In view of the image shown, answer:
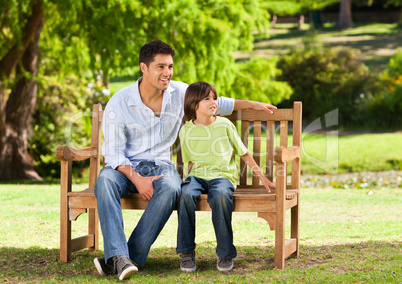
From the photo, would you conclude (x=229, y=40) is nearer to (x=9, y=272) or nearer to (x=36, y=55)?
(x=36, y=55)

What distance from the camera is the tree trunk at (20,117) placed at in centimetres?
977

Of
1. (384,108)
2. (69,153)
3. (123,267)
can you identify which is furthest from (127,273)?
(384,108)

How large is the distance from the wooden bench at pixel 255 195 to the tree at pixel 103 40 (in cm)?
466

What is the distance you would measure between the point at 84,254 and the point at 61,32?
6662 millimetres

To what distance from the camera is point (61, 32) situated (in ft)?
32.0

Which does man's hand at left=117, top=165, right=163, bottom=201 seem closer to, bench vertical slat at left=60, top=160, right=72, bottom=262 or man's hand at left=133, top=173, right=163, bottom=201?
man's hand at left=133, top=173, right=163, bottom=201

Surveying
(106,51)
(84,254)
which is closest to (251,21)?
(106,51)

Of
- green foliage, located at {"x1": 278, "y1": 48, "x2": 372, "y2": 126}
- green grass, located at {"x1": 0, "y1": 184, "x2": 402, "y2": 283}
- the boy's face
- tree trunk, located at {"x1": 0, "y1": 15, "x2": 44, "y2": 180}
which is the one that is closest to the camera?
green grass, located at {"x1": 0, "y1": 184, "x2": 402, "y2": 283}

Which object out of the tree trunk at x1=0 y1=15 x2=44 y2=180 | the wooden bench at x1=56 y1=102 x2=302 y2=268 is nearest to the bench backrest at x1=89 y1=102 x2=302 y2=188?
the wooden bench at x1=56 y1=102 x2=302 y2=268

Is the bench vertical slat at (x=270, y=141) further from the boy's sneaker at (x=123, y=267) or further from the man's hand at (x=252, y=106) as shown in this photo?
the boy's sneaker at (x=123, y=267)

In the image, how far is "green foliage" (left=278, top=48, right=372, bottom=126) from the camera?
16.6 metres

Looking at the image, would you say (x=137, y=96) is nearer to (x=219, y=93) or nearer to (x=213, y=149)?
(x=213, y=149)

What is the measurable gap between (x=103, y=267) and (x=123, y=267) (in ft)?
0.67

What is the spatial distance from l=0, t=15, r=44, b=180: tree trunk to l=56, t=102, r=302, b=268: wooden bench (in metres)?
6.22
